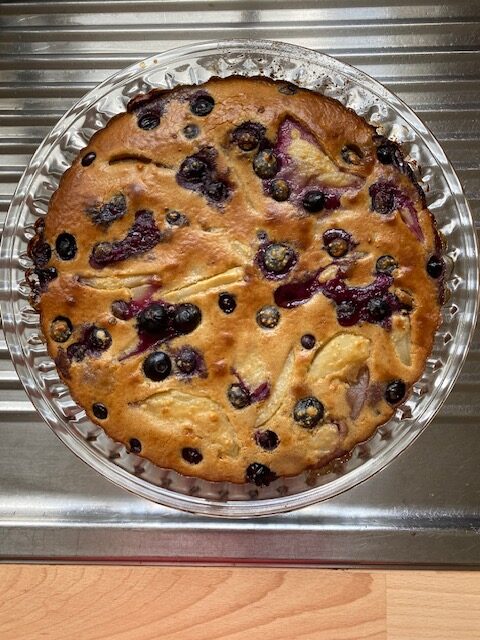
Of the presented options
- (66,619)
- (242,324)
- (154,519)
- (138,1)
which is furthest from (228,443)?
(138,1)

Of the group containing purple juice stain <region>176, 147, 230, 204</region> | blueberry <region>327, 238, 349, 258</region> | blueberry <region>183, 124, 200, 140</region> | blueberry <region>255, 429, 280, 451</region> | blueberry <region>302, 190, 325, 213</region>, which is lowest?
blueberry <region>255, 429, 280, 451</region>

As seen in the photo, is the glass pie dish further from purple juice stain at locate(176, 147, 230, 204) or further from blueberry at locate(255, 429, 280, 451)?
purple juice stain at locate(176, 147, 230, 204)

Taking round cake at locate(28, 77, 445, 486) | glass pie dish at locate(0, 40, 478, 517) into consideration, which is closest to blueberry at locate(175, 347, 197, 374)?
round cake at locate(28, 77, 445, 486)

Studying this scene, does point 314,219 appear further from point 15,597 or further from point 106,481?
point 15,597

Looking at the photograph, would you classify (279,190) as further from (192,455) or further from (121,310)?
(192,455)

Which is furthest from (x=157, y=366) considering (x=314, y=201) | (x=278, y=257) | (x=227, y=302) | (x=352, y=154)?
(x=352, y=154)

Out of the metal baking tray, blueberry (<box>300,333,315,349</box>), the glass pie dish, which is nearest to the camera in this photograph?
blueberry (<box>300,333,315,349</box>)

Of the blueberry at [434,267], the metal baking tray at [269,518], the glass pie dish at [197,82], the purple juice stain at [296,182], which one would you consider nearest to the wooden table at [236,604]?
the metal baking tray at [269,518]
